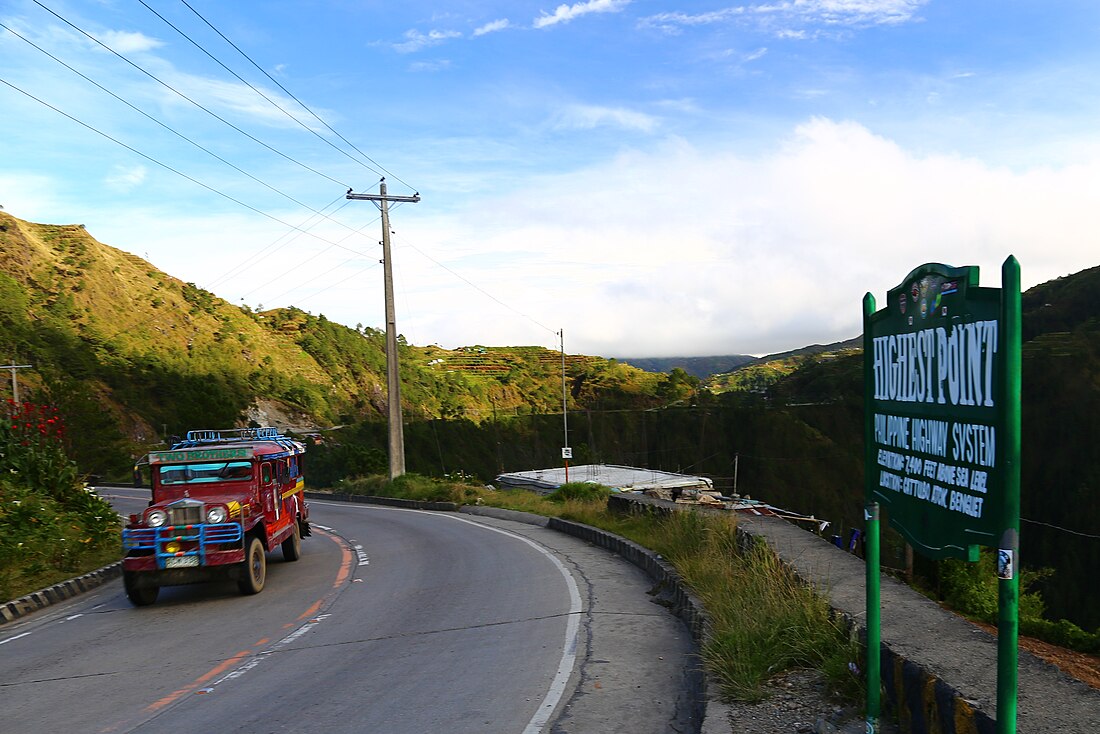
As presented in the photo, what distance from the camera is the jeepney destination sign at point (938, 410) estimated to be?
364 centimetres

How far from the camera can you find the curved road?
6.89 metres

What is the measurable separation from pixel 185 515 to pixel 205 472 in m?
1.45

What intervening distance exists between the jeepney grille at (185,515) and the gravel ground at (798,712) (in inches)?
333

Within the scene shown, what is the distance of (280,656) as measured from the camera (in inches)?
352

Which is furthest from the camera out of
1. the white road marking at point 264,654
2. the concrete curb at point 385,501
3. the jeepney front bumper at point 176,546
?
the concrete curb at point 385,501

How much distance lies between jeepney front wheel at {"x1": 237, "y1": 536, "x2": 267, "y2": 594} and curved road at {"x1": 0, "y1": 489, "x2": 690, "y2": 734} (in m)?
0.18

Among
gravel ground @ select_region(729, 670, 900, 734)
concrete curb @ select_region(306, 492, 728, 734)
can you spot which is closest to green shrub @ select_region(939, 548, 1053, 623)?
concrete curb @ select_region(306, 492, 728, 734)

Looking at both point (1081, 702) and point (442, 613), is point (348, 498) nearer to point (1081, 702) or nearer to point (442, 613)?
point (442, 613)

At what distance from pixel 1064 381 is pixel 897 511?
73717 millimetres

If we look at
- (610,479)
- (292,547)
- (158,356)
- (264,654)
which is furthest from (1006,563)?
(158,356)

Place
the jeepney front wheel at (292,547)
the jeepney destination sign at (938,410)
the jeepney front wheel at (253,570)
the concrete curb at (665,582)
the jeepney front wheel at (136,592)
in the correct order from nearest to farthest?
the jeepney destination sign at (938,410) < the concrete curb at (665,582) < the jeepney front wheel at (136,592) < the jeepney front wheel at (253,570) < the jeepney front wheel at (292,547)

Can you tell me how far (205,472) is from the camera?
43.3ft

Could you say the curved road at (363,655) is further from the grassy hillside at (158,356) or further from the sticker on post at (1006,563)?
the grassy hillside at (158,356)

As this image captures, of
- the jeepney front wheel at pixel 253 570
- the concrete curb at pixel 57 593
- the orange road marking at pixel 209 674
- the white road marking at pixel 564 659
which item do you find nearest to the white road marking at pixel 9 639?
the concrete curb at pixel 57 593
